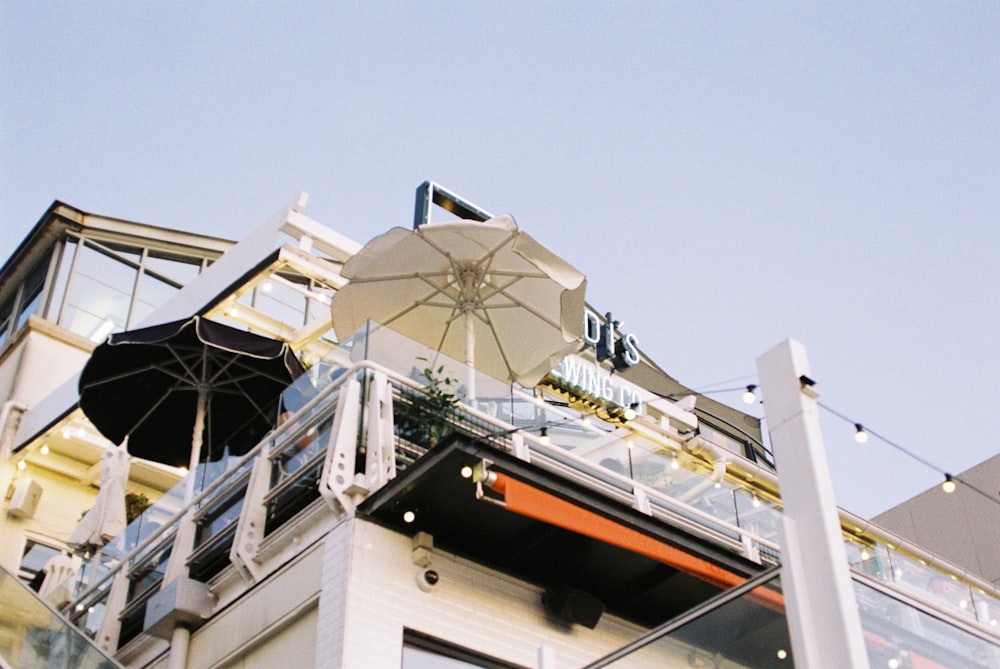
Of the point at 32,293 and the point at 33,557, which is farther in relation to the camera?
the point at 32,293

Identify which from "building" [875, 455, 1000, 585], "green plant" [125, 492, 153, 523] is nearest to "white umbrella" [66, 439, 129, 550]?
"green plant" [125, 492, 153, 523]

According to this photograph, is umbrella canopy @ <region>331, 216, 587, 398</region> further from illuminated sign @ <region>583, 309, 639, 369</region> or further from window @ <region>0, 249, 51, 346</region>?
window @ <region>0, 249, 51, 346</region>

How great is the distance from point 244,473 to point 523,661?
343 centimetres

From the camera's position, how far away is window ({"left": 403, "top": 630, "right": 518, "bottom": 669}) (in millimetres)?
9742

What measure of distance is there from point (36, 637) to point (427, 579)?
10.5 ft

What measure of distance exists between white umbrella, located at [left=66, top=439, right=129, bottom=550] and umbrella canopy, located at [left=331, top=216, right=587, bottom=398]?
149 inches

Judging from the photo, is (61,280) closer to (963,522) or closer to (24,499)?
(24,499)

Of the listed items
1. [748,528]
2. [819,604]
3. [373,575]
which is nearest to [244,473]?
[373,575]

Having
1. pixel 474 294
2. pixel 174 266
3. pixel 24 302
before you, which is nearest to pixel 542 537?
pixel 474 294

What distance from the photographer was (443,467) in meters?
9.93

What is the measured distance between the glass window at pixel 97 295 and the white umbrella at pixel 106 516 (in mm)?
6493

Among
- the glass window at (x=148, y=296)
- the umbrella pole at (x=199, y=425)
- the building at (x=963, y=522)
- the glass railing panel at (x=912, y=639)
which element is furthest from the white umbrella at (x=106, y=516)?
the building at (x=963, y=522)

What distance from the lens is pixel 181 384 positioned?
15.0 meters

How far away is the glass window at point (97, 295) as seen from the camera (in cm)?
2142
